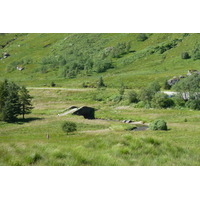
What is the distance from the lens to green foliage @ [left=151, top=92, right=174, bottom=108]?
5410 centimetres

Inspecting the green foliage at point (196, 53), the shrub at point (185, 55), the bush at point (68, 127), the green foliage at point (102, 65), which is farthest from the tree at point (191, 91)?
the green foliage at point (102, 65)

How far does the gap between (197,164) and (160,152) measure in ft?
6.89

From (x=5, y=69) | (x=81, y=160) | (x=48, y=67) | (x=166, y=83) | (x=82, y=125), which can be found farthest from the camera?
(x=5, y=69)

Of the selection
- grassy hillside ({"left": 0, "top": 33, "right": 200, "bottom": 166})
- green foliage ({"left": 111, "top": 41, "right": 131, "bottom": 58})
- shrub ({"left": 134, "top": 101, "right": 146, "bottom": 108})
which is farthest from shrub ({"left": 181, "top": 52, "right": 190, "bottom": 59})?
shrub ({"left": 134, "top": 101, "right": 146, "bottom": 108})

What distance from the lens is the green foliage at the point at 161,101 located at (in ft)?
178

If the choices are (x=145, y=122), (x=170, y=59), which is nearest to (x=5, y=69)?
(x=170, y=59)

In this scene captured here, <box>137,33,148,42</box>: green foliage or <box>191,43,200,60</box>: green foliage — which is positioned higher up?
<box>137,33,148,42</box>: green foliage

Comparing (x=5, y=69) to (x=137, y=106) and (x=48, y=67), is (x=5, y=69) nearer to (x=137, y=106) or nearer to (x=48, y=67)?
(x=48, y=67)

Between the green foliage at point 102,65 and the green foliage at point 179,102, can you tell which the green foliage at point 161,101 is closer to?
the green foliage at point 179,102

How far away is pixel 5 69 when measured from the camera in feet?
559

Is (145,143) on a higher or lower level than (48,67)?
lower

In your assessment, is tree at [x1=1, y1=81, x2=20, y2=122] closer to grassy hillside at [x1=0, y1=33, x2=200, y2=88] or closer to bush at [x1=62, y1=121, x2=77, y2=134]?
bush at [x1=62, y1=121, x2=77, y2=134]

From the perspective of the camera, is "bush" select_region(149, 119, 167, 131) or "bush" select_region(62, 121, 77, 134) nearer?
"bush" select_region(62, 121, 77, 134)

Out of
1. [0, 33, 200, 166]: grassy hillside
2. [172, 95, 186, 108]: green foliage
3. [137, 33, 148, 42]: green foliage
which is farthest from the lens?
[137, 33, 148, 42]: green foliage
